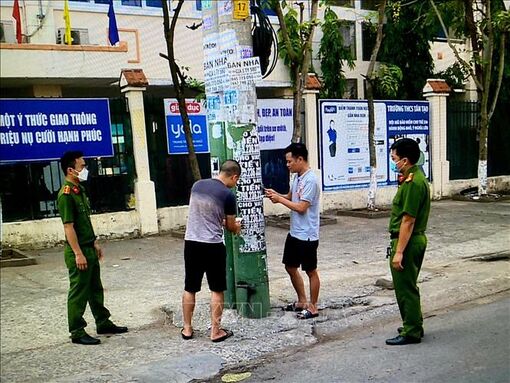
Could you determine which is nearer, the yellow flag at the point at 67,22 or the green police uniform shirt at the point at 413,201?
the green police uniform shirt at the point at 413,201

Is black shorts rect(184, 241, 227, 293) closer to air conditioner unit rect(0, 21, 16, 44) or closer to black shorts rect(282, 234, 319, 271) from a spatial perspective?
black shorts rect(282, 234, 319, 271)

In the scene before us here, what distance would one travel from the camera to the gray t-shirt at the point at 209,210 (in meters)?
4.96

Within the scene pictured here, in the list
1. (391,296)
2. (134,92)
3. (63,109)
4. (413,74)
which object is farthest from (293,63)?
(413,74)

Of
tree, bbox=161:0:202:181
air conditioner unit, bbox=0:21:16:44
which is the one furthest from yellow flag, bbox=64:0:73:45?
tree, bbox=161:0:202:181

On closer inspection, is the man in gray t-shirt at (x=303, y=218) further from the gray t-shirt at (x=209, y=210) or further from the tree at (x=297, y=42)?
the tree at (x=297, y=42)

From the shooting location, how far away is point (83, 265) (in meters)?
5.11

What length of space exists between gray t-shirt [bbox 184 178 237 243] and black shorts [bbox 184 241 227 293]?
0.06m

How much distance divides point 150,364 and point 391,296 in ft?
9.98

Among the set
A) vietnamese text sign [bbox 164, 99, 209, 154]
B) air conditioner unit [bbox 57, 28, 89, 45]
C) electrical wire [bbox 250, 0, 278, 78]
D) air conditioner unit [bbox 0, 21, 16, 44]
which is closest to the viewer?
electrical wire [bbox 250, 0, 278, 78]

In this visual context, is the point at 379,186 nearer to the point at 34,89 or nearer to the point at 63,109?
the point at 63,109

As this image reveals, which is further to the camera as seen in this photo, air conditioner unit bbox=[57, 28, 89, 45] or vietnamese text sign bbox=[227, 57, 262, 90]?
air conditioner unit bbox=[57, 28, 89, 45]

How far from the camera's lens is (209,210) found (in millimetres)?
4961

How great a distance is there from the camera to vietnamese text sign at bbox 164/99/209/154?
11.3m

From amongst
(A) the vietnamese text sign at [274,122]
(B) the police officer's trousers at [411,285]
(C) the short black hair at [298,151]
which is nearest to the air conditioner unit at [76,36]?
(A) the vietnamese text sign at [274,122]
